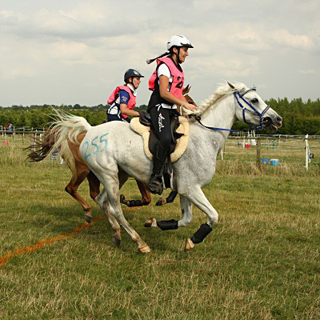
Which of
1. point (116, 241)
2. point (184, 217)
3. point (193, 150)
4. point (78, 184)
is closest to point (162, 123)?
point (193, 150)

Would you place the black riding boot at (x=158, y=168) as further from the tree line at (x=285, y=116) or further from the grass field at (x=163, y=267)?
the tree line at (x=285, y=116)

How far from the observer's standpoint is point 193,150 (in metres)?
5.80

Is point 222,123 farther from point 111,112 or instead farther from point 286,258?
point 111,112

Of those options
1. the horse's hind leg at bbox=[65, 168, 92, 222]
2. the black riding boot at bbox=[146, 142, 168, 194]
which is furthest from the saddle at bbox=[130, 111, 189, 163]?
the horse's hind leg at bbox=[65, 168, 92, 222]

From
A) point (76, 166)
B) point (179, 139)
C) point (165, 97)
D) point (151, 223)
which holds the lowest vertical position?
point (151, 223)

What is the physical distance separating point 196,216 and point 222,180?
6027mm

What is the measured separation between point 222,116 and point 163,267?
2359 mm

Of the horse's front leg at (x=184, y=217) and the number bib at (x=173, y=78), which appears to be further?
the horse's front leg at (x=184, y=217)

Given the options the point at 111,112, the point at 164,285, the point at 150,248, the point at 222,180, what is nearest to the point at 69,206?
the point at 111,112

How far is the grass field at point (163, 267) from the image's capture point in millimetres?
3990

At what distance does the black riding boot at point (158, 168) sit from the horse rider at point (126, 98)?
5.45 feet

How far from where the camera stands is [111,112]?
26.3ft

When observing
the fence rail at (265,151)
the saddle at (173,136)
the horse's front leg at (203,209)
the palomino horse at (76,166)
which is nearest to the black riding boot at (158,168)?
the saddle at (173,136)

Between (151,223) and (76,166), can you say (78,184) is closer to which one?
(76,166)
